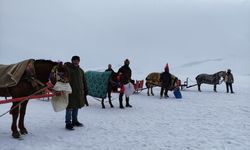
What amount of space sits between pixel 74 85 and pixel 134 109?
12.5 feet

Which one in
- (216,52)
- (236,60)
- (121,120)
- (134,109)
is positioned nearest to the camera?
(121,120)

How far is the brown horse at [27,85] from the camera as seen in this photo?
6.03 meters

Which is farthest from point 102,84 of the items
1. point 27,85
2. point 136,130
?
point 27,85

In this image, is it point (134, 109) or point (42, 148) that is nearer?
point (42, 148)

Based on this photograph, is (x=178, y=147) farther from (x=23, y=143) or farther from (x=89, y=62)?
(x=89, y=62)

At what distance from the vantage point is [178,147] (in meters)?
5.71

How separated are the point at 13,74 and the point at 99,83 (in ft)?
16.4

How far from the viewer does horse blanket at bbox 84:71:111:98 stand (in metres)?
10.6

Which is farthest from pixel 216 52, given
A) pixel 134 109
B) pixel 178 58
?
pixel 134 109

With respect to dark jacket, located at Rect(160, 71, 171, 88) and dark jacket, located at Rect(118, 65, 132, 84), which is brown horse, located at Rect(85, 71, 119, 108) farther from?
dark jacket, located at Rect(160, 71, 171, 88)

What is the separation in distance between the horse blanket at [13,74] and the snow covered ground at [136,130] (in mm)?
1020

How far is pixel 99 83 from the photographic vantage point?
35.5 ft

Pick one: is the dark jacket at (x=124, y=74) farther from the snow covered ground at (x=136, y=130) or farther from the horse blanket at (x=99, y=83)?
the snow covered ground at (x=136, y=130)

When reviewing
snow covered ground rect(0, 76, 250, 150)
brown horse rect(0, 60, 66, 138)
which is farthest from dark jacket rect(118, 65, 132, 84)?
brown horse rect(0, 60, 66, 138)
